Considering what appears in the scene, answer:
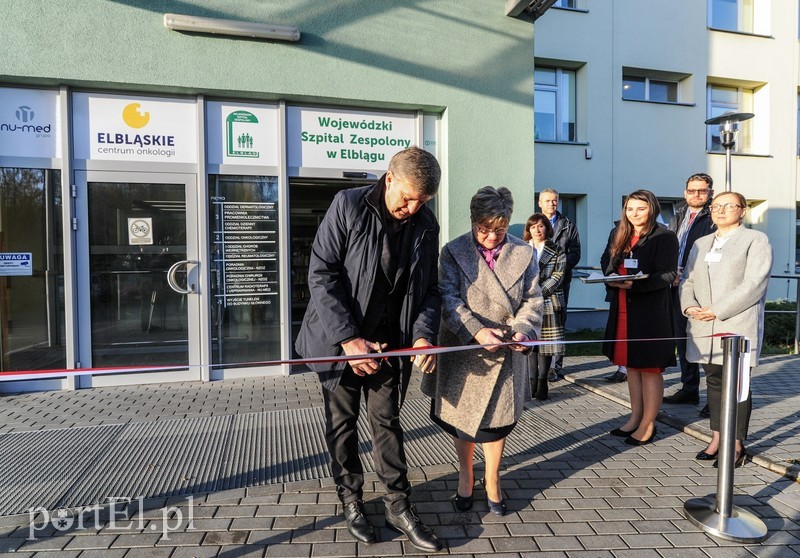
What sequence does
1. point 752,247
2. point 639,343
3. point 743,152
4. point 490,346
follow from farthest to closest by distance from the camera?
point 743,152, point 639,343, point 752,247, point 490,346

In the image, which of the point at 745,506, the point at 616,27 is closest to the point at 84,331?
the point at 745,506

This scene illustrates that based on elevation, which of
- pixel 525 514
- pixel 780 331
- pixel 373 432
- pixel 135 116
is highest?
pixel 135 116

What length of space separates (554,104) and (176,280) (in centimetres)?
885

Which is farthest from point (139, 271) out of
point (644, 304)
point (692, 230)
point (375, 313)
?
point (692, 230)

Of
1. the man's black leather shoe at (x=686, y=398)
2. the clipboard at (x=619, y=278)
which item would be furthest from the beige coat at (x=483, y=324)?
the man's black leather shoe at (x=686, y=398)

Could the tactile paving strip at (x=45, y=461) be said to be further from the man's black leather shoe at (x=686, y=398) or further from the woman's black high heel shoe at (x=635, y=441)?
the man's black leather shoe at (x=686, y=398)

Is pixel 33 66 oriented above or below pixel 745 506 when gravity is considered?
above

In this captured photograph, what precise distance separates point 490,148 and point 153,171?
3995mm

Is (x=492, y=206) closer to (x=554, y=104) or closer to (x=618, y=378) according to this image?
(x=618, y=378)

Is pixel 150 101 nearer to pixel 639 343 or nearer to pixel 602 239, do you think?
pixel 639 343

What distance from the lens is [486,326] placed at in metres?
2.74

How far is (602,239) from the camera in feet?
36.5

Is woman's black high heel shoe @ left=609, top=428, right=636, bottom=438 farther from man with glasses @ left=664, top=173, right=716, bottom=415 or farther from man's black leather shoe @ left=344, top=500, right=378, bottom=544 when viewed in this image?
man's black leather shoe @ left=344, top=500, right=378, bottom=544

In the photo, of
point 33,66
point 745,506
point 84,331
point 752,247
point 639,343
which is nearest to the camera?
point 745,506
